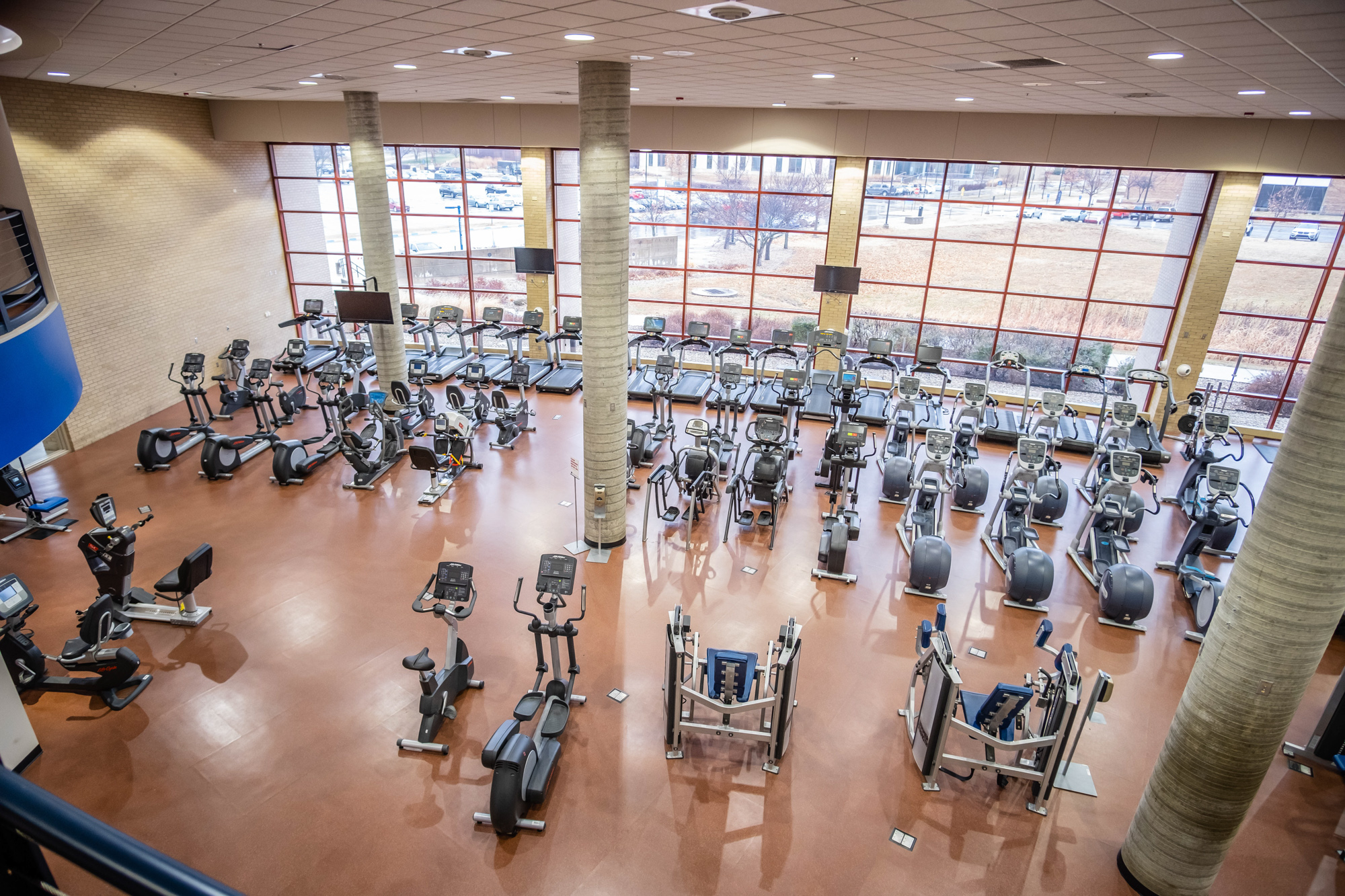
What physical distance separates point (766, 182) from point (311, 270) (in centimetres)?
1862

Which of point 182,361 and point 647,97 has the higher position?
point 647,97

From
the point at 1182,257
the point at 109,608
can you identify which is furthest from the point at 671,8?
the point at 1182,257

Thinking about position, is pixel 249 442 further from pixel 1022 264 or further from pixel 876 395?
pixel 1022 264

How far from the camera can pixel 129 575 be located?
744 cm

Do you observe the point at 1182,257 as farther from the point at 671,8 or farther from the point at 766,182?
the point at 766,182

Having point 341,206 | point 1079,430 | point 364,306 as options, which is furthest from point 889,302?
point 364,306

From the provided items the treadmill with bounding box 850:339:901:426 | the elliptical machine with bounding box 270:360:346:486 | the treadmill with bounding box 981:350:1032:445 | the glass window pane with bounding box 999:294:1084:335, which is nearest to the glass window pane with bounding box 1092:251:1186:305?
the glass window pane with bounding box 999:294:1084:335

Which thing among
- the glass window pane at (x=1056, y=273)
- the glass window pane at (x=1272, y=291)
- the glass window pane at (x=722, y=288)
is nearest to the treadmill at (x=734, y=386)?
the glass window pane at (x=722, y=288)

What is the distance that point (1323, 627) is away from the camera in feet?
14.9

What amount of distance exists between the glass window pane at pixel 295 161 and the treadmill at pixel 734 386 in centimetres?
1050

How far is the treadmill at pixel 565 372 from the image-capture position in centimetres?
1488

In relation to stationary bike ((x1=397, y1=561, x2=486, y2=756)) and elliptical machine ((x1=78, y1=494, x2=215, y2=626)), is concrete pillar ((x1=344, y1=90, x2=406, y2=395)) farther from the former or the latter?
stationary bike ((x1=397, y1=561, x2=486, y2=756))

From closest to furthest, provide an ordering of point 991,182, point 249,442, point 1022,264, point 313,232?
1. point 249,442
2. point 313,232
3. point 991,182
4. point 1022,264

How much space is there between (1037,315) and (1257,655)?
27120mm
